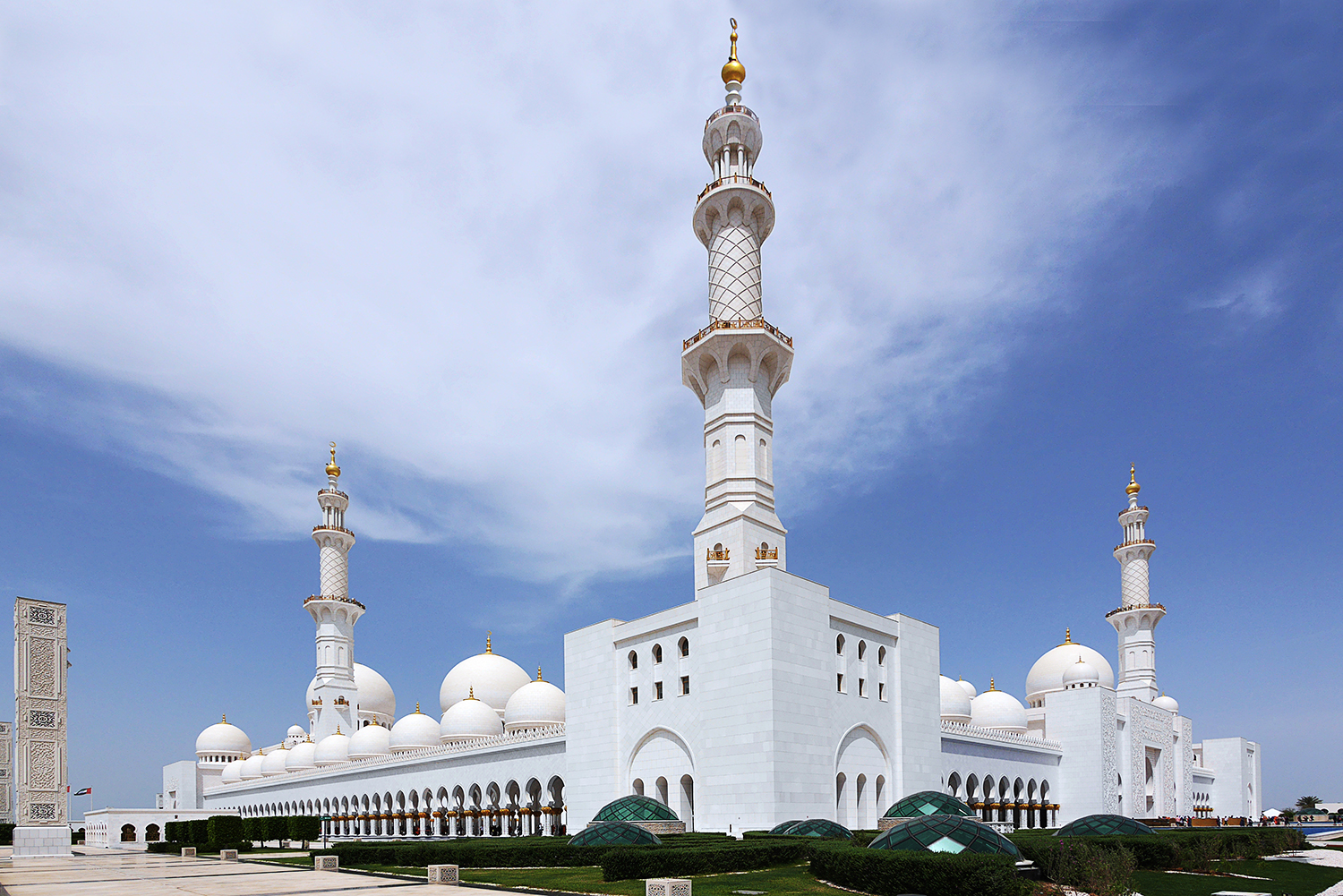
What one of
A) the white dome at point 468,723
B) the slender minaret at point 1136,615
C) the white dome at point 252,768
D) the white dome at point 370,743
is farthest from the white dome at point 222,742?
the slender minaret at point 1136,615

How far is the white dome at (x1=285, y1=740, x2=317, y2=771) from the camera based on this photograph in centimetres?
6431

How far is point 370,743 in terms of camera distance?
195 ft

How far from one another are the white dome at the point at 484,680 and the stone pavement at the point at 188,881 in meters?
27.7

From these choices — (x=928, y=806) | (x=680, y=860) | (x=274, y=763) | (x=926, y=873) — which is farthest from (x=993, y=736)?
(x=274, y=763)

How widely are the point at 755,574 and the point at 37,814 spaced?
28203mm

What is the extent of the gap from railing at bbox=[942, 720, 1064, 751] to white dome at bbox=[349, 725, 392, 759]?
112 ft

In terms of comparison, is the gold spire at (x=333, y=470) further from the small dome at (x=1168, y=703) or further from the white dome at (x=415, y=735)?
the small dome at (x=1168, y=703)

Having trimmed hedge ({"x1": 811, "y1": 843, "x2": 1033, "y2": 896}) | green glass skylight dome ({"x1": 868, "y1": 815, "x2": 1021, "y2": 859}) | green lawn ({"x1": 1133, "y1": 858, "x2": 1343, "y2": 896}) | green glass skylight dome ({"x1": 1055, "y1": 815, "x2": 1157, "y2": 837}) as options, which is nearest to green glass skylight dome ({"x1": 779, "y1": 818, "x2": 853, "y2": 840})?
green glass skylight dome ({"x1": 1055, "y1": 815, "x2": 1157, "y2": 837})

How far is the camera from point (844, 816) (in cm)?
3388

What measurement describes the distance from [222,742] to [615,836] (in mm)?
70010

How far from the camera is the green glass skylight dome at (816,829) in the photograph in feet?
89.7

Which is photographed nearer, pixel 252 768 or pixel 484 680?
pixel 484 680

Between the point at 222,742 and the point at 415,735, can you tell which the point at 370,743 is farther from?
the point at 222,742

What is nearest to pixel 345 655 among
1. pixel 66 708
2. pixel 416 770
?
pixel 416 770
